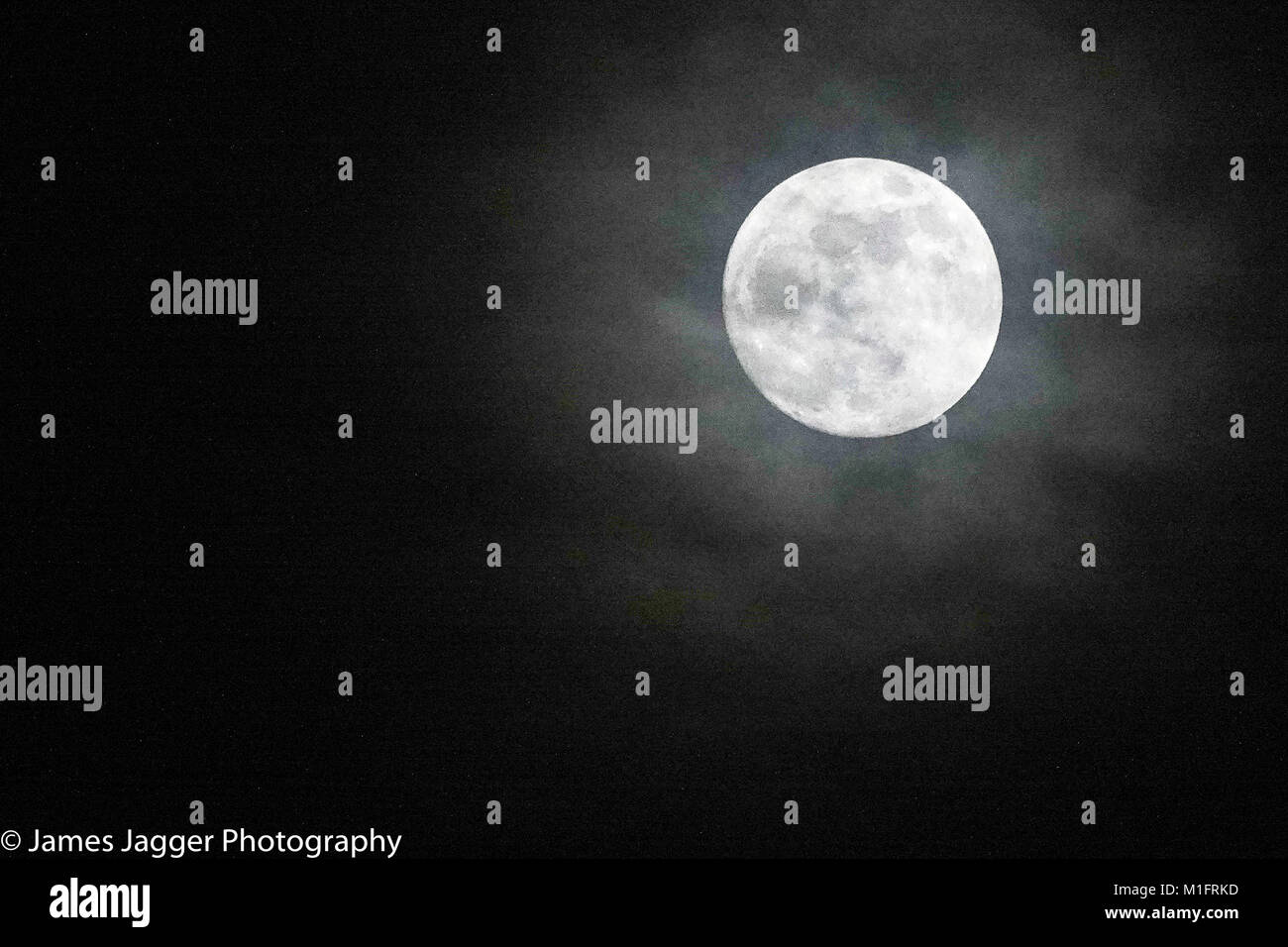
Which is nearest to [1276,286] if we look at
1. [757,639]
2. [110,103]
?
[757,639]

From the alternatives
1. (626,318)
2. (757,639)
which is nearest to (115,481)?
(626,318)

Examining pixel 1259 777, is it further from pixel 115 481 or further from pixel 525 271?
pixel 115 481

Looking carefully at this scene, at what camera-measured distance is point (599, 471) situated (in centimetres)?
612

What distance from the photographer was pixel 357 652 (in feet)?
20.3

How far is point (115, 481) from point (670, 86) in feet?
12.7

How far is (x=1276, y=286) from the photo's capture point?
19.6ft

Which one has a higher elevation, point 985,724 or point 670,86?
point 670,86

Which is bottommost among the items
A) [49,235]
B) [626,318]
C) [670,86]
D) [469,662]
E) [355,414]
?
[469,662]

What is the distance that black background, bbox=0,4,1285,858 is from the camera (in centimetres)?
599

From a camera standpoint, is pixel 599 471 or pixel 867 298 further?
pixel 599 471

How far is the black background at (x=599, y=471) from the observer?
19.6 feet

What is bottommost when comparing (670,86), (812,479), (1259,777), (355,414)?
(1259,777)

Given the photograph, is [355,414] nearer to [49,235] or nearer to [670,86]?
[49,235]

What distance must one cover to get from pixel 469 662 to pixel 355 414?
155 cm
